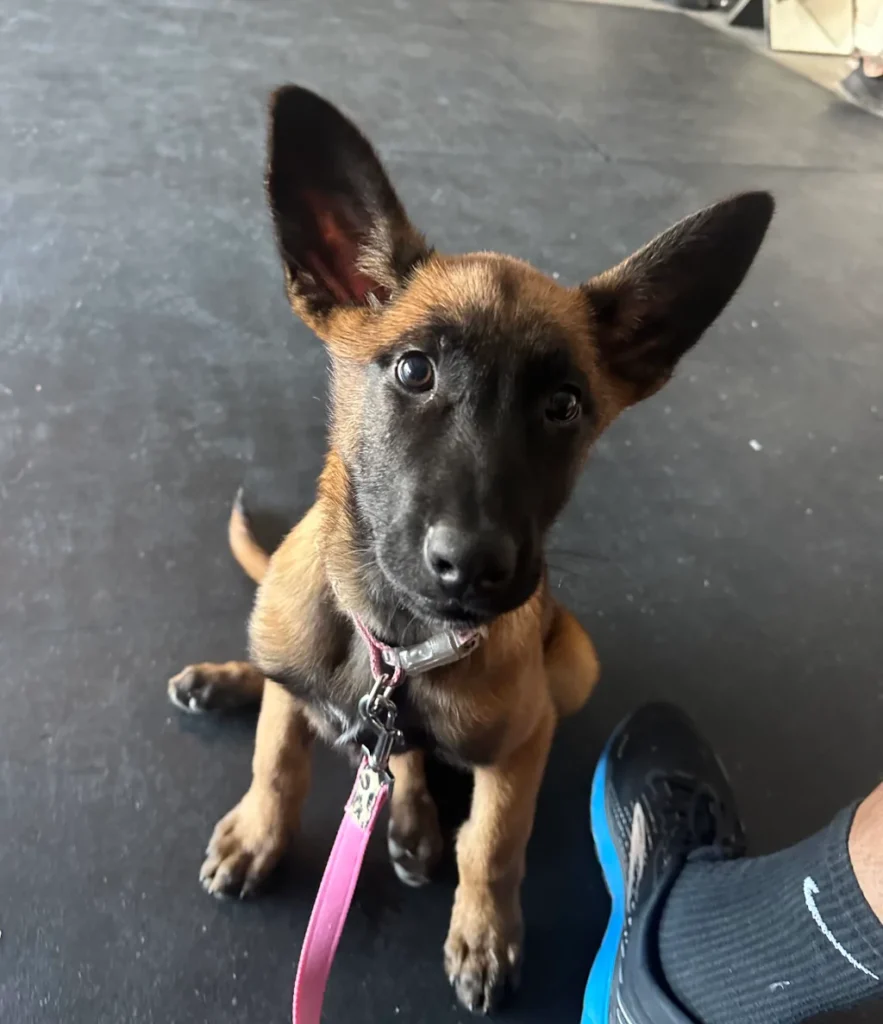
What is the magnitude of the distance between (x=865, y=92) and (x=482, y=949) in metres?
5.64

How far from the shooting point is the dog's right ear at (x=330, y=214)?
3.68 feet

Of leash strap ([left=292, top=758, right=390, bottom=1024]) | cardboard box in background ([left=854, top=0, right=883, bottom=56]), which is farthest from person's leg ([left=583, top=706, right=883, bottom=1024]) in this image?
cardboard box in background ([left=854, top=0, right=883, bottom=56])

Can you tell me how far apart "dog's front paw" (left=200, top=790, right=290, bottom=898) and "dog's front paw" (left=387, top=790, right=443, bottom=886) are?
0.19 metres

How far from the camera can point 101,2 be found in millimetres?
4633

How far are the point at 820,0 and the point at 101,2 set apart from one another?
4.63m

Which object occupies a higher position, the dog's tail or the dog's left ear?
the dog's left ear

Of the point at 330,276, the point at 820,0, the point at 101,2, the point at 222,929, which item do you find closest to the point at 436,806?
the point at 222,929

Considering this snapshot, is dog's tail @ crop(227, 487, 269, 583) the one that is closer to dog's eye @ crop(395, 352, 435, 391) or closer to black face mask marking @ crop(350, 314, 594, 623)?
black face mask marking @ crop(350, 314, 594, 623)

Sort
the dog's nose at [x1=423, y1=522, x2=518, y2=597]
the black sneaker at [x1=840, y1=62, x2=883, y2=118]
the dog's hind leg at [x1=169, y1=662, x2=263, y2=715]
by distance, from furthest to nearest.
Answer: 1. the black sneaker at [x1=840, y1=62, x2=883, y2=118]
2. the dog's hind leg at [x1=169, y1=662, x2=263, y2=715]
3. the dog's nose at [x1=423, y1=522, x2=518, y2=597]

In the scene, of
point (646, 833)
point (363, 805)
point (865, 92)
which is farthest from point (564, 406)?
point (865, 92)

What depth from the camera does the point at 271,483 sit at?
2236 millimetres

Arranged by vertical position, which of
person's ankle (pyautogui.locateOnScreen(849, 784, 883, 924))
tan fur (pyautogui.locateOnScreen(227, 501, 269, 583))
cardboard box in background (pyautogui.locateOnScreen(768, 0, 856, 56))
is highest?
person's ankle (pyautogui.locateOnScreen(849, 784, 883, 924))

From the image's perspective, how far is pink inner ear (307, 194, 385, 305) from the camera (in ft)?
4.00

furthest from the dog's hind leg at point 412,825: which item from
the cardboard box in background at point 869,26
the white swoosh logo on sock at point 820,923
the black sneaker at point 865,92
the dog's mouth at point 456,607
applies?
the cardboard box in background at point 869,26
